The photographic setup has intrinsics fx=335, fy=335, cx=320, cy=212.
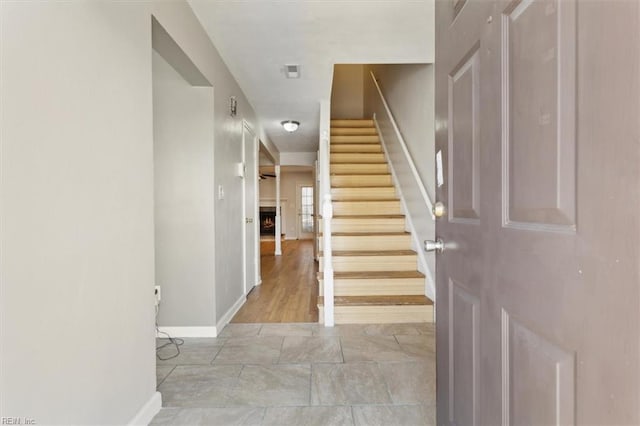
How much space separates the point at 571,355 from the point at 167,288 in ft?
8.73

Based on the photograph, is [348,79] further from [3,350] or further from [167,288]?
[3,350]

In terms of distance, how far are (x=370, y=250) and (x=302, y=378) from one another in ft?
6.21

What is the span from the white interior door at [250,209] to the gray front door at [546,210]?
2997mm

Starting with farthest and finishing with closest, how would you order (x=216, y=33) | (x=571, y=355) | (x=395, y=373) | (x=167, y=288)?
(x=167, y=288) → (x=216, y=33) → (x=395, y=373) → (x=571, y=355)

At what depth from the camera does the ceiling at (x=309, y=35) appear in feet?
6.95

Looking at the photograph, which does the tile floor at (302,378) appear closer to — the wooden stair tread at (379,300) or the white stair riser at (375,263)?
the wooden stair tread at (379,300)

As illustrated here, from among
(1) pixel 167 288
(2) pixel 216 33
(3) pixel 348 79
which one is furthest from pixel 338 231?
(3) pixel 348 79

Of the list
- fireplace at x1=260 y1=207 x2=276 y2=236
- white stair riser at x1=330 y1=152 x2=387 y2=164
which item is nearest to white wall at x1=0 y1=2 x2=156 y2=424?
white stair riser at x1=330 y1=152 x2=387 y2=164

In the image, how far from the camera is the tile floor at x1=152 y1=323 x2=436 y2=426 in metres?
1.62

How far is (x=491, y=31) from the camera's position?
2.56 ft

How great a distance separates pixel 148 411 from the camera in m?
1.57

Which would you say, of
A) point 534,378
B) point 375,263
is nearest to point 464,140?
point 534,378

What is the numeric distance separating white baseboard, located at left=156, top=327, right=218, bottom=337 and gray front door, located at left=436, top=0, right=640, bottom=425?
6.86 ft

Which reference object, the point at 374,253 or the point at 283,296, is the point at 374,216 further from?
the point at 283,296
